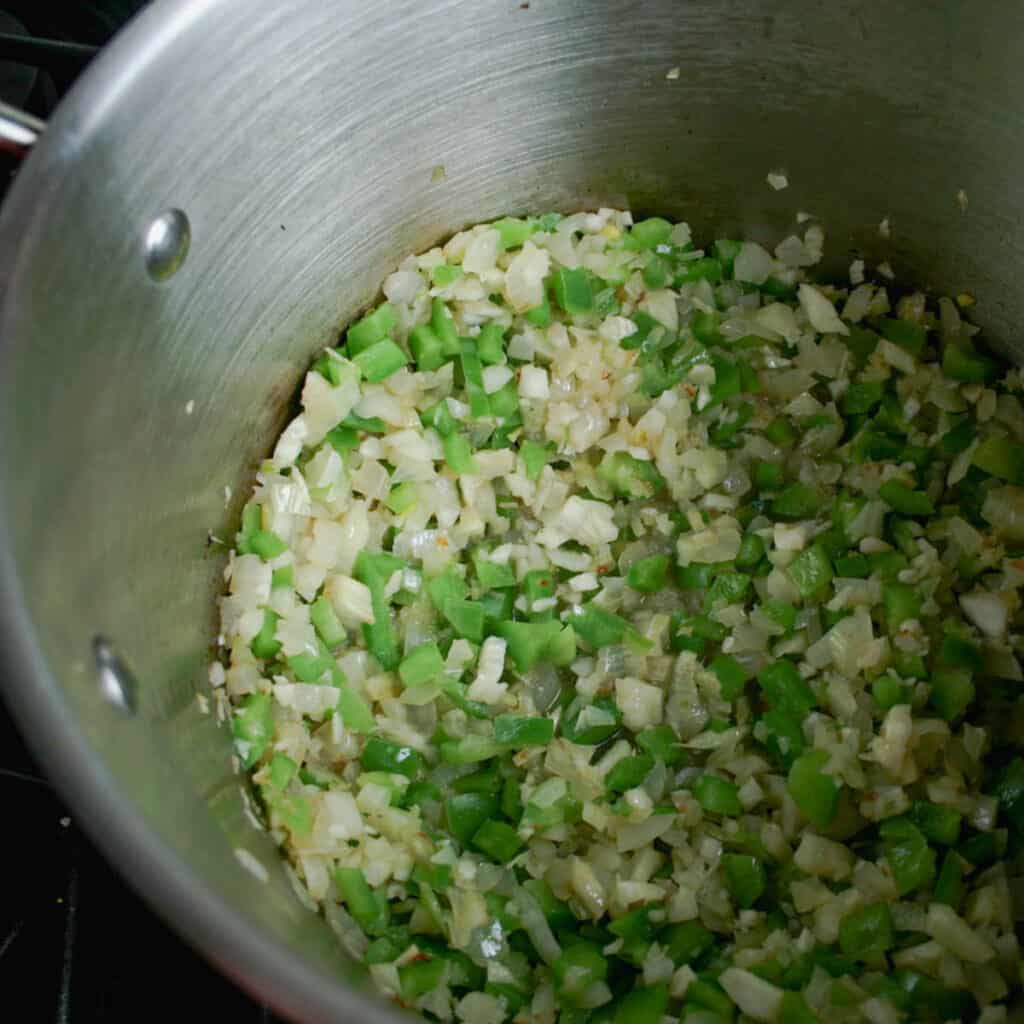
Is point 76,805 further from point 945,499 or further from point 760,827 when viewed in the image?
point 945,499

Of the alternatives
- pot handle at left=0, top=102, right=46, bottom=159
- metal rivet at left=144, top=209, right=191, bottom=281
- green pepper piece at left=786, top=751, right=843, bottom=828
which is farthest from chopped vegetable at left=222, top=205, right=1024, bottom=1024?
pot handle at left=0, top=102, right=46, bottom=159

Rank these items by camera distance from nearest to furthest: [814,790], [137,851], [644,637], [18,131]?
1. [137,851]
2. [18,131]
3. [814,790]
4. [644,637]

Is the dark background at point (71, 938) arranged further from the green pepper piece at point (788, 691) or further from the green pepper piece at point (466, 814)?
the green pepper piece at point (788, 691)

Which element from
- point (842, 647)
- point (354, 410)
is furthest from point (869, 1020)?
point (354, 410)

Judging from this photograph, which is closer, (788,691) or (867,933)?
(867,933)

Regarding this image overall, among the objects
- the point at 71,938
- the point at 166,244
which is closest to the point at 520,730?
the point at 71,938

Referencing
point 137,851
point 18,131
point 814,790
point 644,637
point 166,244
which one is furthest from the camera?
point 644,637

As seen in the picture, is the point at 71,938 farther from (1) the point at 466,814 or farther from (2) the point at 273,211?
(2) the point at 273,211

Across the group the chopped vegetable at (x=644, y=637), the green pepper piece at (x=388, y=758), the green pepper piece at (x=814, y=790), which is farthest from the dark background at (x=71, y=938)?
the green pepper piece at (x=814, y=790)
